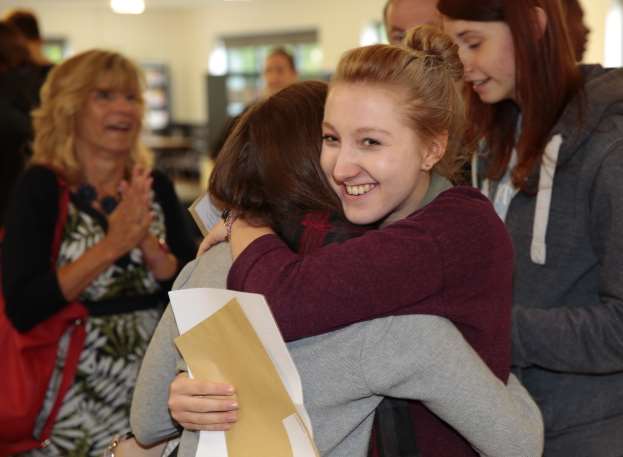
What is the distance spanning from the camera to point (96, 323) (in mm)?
2195

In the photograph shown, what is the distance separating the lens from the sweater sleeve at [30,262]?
6.77 ft

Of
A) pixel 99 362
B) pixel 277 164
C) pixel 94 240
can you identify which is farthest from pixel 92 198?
pixel 277 164

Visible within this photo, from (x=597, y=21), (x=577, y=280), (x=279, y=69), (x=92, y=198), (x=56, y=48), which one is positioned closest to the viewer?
(x=577, y=280)

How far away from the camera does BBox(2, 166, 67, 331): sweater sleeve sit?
2.06 metres

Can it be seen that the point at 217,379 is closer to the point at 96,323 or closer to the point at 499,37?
the point at 499,37

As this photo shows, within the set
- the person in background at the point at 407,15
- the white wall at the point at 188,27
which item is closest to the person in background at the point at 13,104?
the person in background at the point at 407,15

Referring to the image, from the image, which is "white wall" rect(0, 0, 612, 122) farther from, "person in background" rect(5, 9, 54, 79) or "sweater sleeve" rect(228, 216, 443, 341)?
"sweater sleeve" rect(228, 216, 443, 341)

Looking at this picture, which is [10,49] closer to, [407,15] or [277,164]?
[407,15]

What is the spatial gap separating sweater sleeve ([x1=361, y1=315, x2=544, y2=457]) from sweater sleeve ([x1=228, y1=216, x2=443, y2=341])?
0.04 metres

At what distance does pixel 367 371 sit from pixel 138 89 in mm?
1719

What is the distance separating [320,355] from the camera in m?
1.10

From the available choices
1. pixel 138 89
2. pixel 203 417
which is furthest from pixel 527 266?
pixel 138 89

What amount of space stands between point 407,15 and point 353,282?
43.9 inches

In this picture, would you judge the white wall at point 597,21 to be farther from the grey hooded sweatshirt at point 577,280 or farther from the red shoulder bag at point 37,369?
the red shoulder bag at point 37,369
